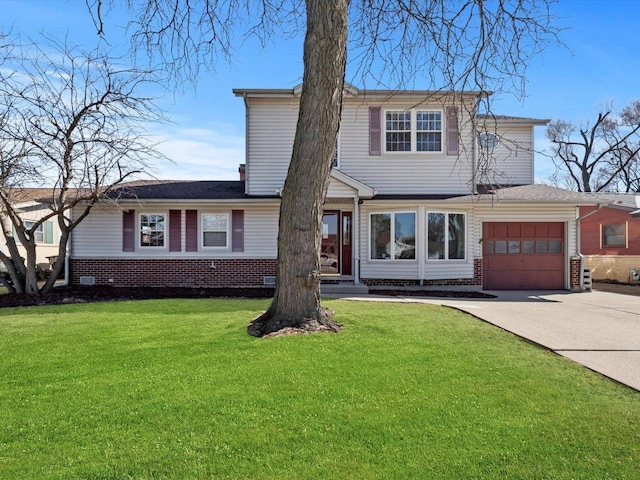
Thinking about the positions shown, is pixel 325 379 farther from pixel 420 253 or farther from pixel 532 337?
pixel 420 253

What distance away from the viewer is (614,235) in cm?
2044

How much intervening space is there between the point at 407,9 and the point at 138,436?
25.6ft

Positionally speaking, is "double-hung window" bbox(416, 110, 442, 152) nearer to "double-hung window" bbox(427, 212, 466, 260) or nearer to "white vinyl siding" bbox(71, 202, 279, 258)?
"double-hung window" bbox(427, 212, 466, 260)

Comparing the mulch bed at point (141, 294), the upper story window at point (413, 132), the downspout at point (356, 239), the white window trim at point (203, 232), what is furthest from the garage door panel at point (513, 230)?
the white window trim at point (203, 232)

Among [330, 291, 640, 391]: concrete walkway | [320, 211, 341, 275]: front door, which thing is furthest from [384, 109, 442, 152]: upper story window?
[330, 291, 640, 391]: concrete walkway

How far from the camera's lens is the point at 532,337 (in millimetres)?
6715

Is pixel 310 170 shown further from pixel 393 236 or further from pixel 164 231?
pixel 164 231

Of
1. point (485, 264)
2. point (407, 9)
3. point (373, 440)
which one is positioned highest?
point (407, 9)

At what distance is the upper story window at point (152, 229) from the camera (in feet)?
47.7

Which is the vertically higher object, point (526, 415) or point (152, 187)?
point (152, 187)

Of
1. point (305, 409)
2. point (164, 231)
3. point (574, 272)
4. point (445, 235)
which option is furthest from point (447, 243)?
point (305, 409)

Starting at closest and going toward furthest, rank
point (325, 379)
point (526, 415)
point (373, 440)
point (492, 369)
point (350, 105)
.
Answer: point (373, 440) → point (526, 415) → point (325, 379) → point (492, 369) → point (350, 105)

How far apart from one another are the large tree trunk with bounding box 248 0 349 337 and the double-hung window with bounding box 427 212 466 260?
782cm

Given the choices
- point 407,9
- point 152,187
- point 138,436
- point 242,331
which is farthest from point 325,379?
point 152,187
